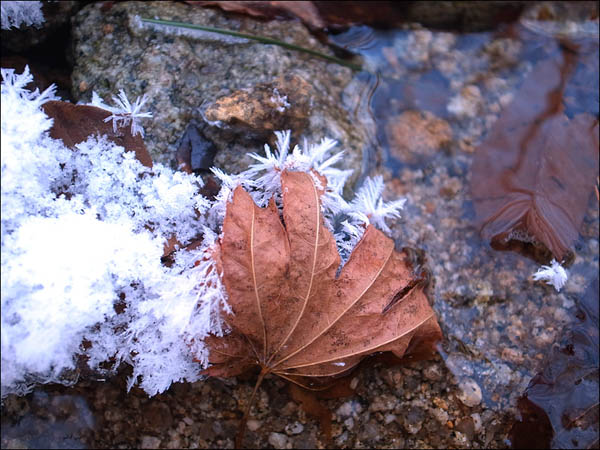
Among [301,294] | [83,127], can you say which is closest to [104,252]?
[83,127]

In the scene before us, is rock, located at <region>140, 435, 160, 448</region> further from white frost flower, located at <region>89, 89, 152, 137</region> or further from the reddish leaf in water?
the reddish leaf in water

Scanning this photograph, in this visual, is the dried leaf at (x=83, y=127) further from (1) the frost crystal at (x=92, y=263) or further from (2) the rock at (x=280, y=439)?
(2) the rock at (x=280, y=439)

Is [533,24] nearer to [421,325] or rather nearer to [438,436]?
[421,325]

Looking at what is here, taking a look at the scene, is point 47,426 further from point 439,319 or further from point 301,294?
point 439,319

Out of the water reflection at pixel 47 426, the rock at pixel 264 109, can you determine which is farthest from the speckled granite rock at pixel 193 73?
the water reflection at pixel 47 426

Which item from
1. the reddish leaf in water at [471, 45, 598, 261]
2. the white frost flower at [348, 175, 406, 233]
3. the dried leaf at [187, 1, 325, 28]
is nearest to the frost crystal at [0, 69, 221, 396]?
the white frost flower at [348, 175, 406, 233]
